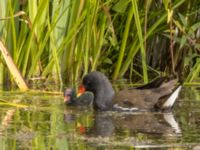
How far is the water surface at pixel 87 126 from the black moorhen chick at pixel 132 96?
146 millimetres

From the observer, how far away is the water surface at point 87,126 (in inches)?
250

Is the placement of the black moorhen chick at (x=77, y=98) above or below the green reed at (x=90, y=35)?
below

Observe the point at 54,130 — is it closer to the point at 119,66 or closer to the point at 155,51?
the point at 119,66

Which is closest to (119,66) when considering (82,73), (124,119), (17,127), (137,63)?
(82,73)

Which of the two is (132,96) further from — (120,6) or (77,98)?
(120,6)

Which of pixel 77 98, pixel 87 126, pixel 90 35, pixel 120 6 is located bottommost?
pixel 77 98

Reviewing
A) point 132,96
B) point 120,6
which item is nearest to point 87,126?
point 132,96

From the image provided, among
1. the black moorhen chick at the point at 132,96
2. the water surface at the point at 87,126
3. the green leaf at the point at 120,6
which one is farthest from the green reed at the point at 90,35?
the water surface at the point at 87,126

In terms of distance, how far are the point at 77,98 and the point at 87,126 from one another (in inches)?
80.8

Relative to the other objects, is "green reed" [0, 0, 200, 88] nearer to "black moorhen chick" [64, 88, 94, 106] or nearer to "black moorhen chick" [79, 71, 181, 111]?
"black moorhen chick" [64, 88, 94, 106]

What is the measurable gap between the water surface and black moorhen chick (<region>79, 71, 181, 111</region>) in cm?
15

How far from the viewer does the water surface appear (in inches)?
250

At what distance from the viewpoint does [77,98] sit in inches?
369

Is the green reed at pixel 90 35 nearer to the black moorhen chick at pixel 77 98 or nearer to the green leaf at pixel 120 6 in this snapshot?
the green leaf at pixel 120 6
